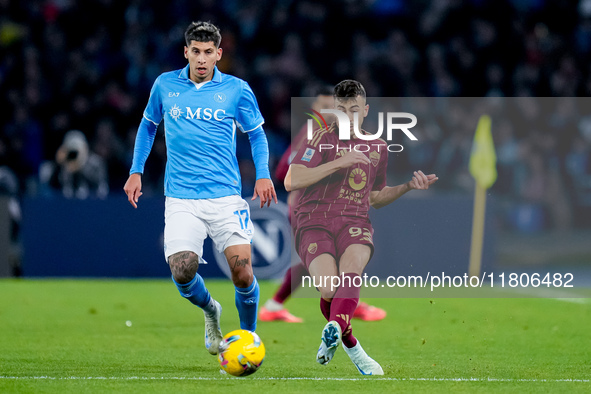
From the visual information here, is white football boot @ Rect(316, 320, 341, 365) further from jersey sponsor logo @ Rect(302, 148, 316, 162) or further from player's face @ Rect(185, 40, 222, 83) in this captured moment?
player's face @ Rect(185, 40, 222, 83)

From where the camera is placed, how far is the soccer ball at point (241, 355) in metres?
6.07

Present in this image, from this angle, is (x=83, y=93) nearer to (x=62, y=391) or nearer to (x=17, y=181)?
(x=17, y=181)

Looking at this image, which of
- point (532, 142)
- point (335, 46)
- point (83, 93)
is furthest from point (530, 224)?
point (83, 93)

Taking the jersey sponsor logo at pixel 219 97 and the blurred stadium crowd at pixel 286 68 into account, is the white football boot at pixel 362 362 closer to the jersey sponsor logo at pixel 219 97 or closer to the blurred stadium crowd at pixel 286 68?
the jersey sponsor logo at pixel 219 97

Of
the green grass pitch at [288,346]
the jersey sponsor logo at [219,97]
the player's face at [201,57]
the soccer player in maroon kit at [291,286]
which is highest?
the player's face at [201,57]

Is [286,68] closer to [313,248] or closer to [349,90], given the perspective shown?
[349,90]

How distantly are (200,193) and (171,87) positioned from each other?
746mm

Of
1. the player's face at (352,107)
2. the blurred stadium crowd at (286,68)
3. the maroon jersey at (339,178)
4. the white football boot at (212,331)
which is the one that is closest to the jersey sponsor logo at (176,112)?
the maroon jersey at (339,178)

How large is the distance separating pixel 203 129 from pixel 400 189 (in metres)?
1.37

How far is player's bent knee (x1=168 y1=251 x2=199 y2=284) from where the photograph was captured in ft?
22.0

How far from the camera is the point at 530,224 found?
15648 mm

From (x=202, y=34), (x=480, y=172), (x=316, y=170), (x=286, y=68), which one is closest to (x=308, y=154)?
(x=316, y=170)

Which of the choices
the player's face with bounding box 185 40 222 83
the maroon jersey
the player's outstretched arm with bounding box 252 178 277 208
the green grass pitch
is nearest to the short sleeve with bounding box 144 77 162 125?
the player's face with bounding box 185 40 222 83

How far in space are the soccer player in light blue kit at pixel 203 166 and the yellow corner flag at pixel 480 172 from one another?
681cm
